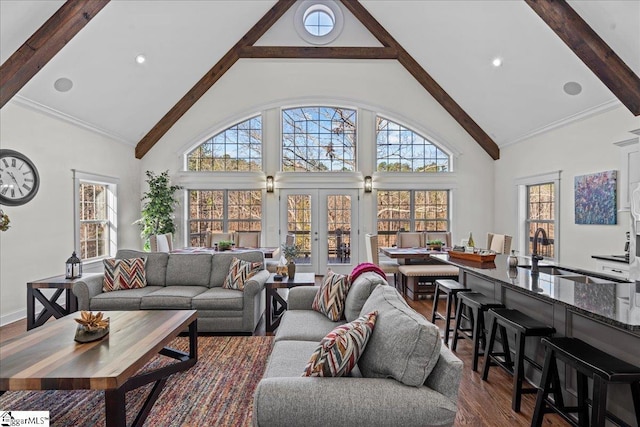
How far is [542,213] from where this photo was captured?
6.39m

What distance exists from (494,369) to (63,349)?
3.37 m

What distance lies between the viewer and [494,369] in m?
3.19

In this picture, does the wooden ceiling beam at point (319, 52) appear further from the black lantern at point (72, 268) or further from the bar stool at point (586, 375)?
the bar stool at point (586, 375)

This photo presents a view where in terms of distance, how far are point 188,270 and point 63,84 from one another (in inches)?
123

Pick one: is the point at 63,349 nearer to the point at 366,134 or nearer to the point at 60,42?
the point at 60,42

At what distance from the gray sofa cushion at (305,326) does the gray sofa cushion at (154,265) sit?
2.03 m

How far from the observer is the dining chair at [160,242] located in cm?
622

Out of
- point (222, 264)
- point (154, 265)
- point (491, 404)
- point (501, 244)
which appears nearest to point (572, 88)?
point (501, 244)

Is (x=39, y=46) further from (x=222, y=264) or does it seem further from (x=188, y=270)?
(x=222, y=264)

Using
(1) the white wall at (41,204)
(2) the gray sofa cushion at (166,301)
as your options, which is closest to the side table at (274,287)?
(2) the gray sofa cushion at (166,301)

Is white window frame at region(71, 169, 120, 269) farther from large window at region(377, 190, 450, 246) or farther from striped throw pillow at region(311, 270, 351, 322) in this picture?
large window at region(377, 190, 450, 246)

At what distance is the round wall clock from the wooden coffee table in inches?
95.7

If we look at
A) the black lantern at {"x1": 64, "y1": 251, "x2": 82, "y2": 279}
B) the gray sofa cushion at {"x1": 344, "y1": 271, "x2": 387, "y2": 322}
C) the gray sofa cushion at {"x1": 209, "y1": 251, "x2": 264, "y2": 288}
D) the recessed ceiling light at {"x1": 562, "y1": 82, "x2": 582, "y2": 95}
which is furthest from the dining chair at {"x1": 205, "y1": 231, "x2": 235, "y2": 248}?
the recessed ceiling light at {"x1": 562, "y1": 82, "x2": 582, "y2": 95}

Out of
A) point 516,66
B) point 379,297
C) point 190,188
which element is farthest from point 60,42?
point 516,66
